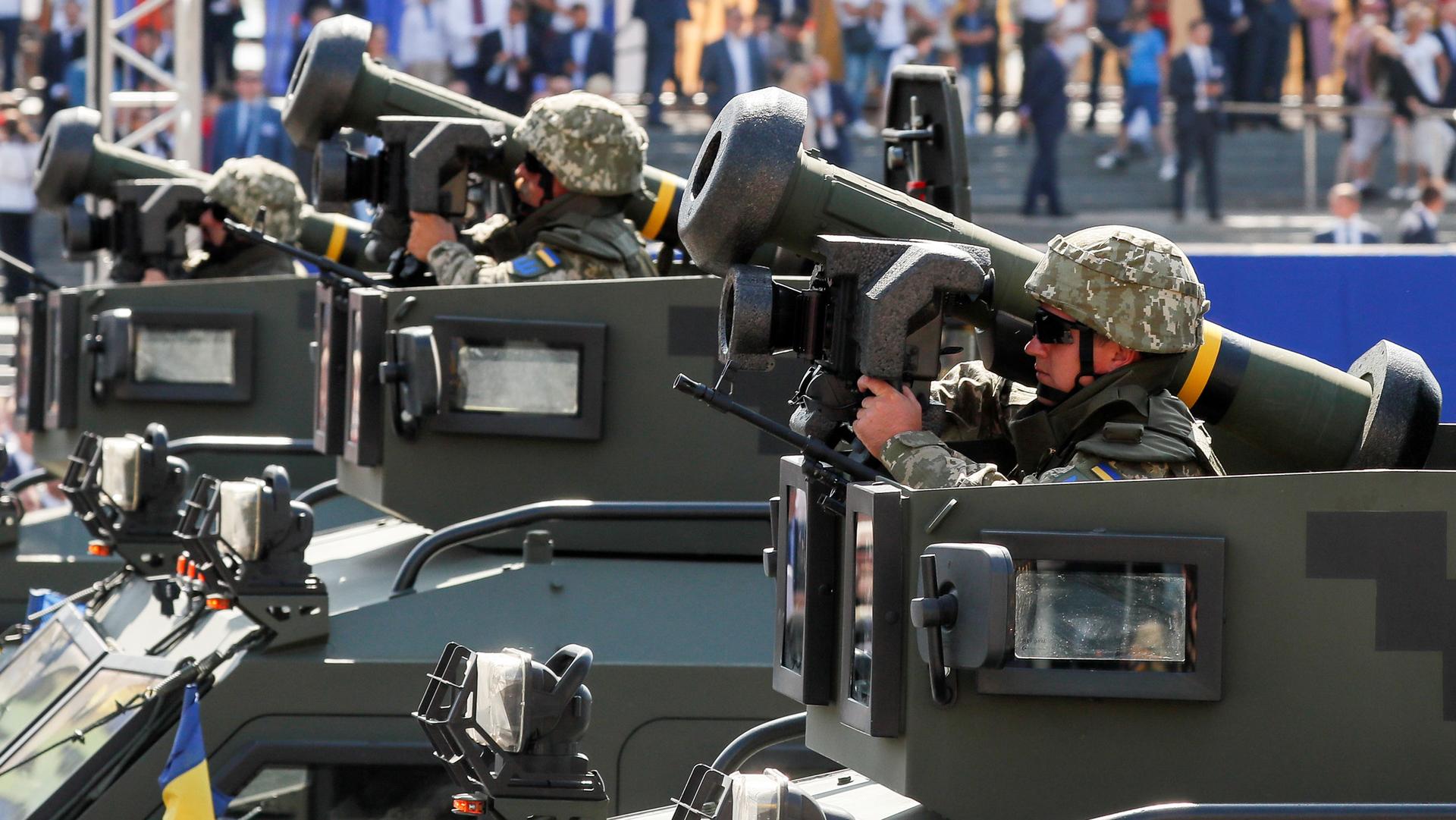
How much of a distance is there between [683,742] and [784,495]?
4.63 feet

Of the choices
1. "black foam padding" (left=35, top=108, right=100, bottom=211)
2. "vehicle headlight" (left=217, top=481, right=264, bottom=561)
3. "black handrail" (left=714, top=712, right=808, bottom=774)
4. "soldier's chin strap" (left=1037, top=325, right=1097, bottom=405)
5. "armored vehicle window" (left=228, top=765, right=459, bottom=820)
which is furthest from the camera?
"black foam padding" (left=35, top=108, right=100, bottom=211)

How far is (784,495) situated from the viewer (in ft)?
13.0

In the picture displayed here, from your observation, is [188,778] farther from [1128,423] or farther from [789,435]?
[1128,423]

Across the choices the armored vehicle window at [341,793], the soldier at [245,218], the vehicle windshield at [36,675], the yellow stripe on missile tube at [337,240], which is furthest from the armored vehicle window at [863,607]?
the soldier at [245,218]

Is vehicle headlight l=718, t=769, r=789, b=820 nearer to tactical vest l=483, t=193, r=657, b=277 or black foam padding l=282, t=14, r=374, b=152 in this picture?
tactical vest l=483, t=193, r=657, b=277

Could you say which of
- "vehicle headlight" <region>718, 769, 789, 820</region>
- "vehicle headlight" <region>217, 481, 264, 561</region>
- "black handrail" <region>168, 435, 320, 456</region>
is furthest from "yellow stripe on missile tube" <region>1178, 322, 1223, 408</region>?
"black handrail" <region>168, 435, 320, 456</region>

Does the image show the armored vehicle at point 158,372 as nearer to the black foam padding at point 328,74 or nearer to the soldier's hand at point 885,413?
the black foam padding at point 328,74

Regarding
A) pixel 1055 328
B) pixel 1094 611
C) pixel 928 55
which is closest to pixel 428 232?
pixel 1055 328

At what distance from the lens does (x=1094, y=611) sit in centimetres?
352

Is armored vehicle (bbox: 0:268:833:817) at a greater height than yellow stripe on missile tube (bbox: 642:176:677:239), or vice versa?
yellow stripe on missile tube (bbox: 642:176:677:239)

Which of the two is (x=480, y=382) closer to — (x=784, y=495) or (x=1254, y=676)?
(x=784, y=495)

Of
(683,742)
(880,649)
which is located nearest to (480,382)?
(683,742)

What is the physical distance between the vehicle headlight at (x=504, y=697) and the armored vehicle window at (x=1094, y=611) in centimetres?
96

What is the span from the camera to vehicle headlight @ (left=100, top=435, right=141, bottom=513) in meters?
6.11
